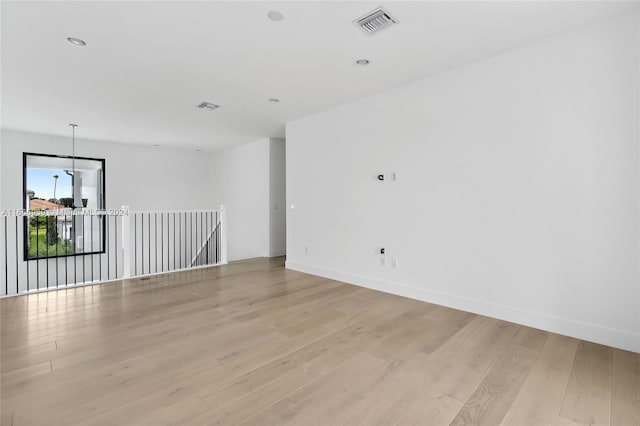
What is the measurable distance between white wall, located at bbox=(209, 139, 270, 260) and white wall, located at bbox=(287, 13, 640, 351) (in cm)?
296

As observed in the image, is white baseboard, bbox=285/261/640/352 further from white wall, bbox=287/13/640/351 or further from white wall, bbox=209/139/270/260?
white wall, bbox=209/139/270/260

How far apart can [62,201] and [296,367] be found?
7.50 meters

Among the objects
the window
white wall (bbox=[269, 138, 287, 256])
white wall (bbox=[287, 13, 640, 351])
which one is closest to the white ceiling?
white wall (bbox=[287, 13, 640, 351])

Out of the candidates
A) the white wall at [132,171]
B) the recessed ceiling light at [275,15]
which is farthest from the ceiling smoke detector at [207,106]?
the white wall at [132,171]

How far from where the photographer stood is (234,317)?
10.9 ft

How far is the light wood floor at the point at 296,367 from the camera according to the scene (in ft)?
5.91

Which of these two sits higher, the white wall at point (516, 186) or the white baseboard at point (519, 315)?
the white wall at point (516, 186)

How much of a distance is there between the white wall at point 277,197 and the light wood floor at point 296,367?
10.9 feet

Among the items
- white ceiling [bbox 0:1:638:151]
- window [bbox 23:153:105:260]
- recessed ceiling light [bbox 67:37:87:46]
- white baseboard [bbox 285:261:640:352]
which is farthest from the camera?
window [bbox 23:153:105:260]

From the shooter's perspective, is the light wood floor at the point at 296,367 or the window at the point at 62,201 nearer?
the light wood floor at the point at 296,367

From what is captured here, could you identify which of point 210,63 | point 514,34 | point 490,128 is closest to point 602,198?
point 490,128

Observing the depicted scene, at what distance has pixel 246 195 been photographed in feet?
25.3

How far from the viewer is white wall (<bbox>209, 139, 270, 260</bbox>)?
7.14 m

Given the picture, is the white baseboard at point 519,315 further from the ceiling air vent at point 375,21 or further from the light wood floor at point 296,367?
the ceiling air vent at point 375,21
